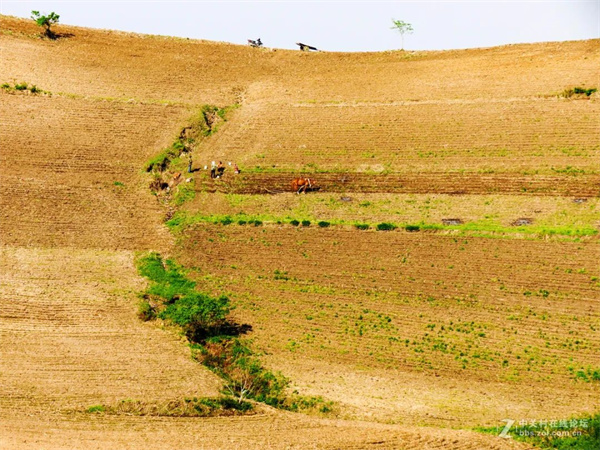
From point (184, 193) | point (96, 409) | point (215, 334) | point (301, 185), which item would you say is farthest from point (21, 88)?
point (96, 409)

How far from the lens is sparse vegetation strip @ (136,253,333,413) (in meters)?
35.3

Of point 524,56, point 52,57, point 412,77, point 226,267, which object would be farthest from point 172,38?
point 226,267

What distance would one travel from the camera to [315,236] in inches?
1906

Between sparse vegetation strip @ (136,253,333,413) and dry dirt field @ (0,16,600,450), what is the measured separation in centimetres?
70

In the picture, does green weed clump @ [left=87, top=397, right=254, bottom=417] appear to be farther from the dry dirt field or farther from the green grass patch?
the green grass patch

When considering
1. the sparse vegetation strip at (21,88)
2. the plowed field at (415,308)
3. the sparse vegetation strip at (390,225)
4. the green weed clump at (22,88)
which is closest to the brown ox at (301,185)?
the sparse vegetation strip at (390,225)

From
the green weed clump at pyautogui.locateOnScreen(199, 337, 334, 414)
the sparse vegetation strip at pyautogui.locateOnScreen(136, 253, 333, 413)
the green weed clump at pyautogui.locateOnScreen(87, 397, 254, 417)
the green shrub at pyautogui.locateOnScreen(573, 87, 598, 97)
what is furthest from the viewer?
the green shrub at pyautogui.locateOnScreen(573, 87, 598, 97)

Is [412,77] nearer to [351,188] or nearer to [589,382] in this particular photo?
[351,188]

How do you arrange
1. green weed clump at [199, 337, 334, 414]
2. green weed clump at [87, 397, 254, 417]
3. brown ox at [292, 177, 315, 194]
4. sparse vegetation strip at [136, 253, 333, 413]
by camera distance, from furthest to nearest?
brown ox at [292, 177, 315, 194], sparse vegetation strip at [136, 253, 333, 413], green weed clump at [199, 337, 334, 414], green weed clump at [87, 397, 254, 417]

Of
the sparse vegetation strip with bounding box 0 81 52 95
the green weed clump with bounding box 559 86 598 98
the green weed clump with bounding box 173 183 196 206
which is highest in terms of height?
the sparse vegetation strip with bounding box 0 81 52 95

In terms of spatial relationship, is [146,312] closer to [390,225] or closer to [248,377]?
[248,377]

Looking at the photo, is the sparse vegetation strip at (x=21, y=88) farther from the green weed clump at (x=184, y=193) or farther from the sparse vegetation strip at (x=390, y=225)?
the sparse vegetation strip at (x=390, y=225)

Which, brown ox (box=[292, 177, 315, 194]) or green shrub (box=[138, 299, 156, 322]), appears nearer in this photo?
green shrub (box=[138, 299, 156, 322])

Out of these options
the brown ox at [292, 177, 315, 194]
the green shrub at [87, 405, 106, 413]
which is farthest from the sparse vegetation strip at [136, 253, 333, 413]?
the brown ox at [292, 177, 315, 194]
